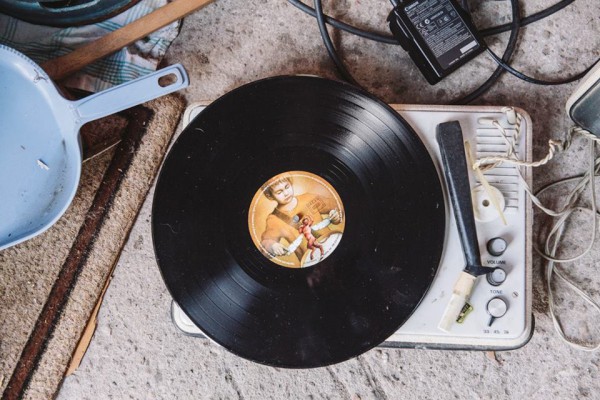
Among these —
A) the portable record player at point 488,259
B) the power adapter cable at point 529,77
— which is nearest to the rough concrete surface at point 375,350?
the power adapter cable at point 529,77

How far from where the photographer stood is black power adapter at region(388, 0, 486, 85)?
0.84 metres

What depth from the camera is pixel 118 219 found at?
0.94 metres

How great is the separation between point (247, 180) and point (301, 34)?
30 centimetres

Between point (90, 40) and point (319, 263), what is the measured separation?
0.51m

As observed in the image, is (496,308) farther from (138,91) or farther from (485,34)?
(138,91)

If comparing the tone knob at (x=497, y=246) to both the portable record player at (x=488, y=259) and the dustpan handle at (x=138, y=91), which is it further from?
the dustpan handle at (x=138, y=91)

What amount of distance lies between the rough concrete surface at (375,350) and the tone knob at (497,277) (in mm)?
180

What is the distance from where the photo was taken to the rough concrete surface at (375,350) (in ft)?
3.07

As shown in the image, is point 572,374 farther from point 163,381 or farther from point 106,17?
point 106,17

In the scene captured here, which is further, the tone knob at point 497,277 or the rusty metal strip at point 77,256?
the rusty metal strip at point 77,256

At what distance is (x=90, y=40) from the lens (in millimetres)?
938

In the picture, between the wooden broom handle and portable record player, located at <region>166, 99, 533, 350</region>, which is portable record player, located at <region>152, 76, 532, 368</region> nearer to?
portable record player, located at <region>166, 99, 533, 350</region>

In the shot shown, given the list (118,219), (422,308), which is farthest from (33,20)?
(422,308)

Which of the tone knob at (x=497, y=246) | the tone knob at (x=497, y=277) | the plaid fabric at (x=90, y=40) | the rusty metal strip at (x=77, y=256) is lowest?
the rusty metal strip at (x=77, y=256)
